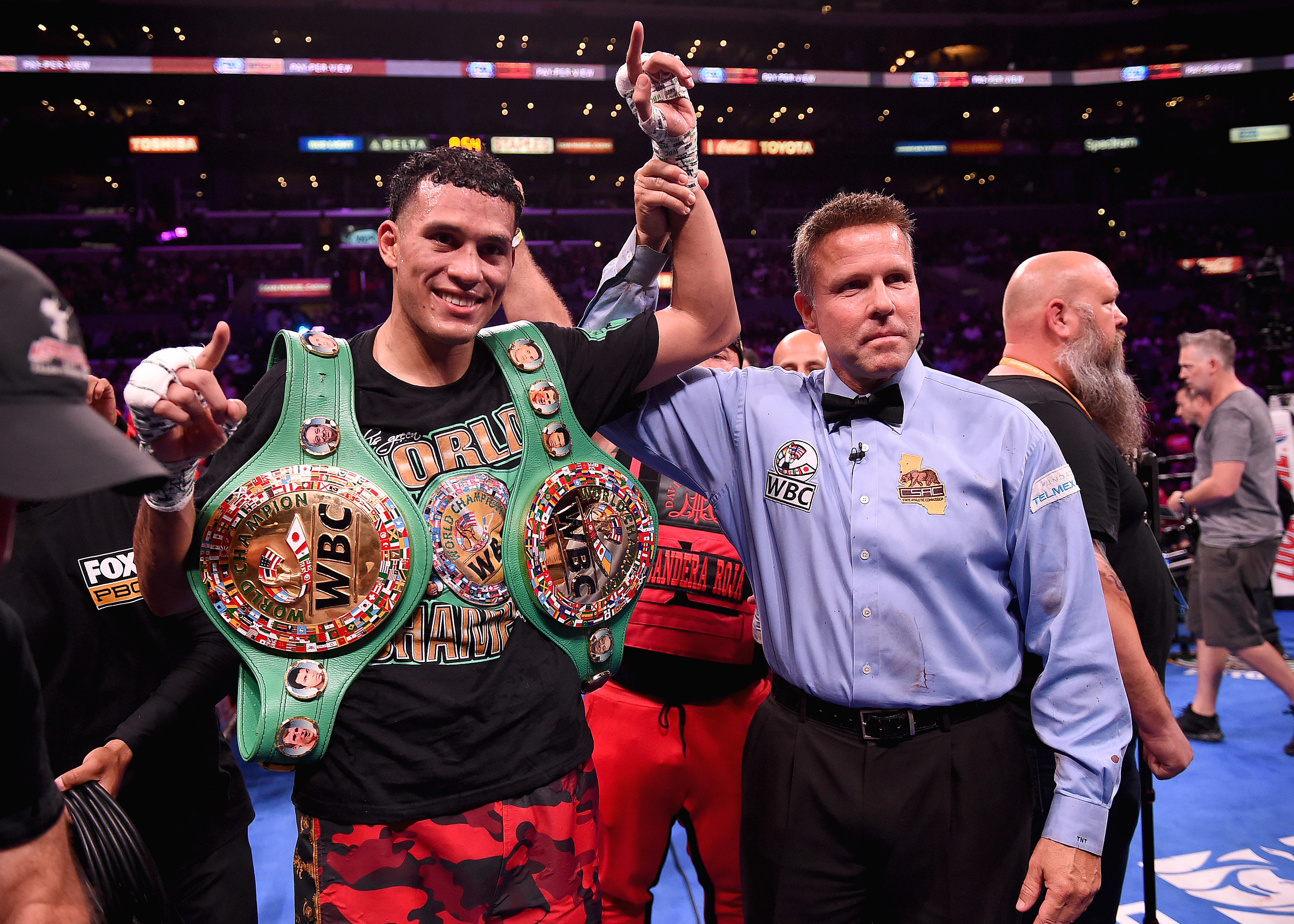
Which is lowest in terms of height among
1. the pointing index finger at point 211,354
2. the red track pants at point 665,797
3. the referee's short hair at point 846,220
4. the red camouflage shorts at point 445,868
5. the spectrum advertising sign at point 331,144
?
the red track pants at point 665,797

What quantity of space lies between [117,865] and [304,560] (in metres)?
0.60

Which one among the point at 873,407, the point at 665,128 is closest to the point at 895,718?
the point at 873,407

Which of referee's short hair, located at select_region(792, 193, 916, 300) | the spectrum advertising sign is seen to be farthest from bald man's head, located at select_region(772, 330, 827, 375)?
the spectrum advertising sign

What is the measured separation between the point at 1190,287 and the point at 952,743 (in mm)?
23524

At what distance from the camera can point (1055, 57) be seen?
24.9 m

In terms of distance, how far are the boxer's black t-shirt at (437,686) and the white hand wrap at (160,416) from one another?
0.08 m

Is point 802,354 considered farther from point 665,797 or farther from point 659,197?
point 665,797

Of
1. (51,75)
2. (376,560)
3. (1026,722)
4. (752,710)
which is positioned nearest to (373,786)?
(376,560)

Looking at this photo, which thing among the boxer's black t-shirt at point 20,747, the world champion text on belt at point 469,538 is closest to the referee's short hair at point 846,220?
the world champion text on belt at point 469,538

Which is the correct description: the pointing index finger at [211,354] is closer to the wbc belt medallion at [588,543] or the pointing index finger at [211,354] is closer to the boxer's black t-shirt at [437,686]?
the boxer's black t-shirt at [437,686]

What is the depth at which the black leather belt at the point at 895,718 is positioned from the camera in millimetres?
1552

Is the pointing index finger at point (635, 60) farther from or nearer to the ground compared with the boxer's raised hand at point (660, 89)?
farther from the ground

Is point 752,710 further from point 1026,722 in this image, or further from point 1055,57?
point 1055,57

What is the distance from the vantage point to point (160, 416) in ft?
3.81
